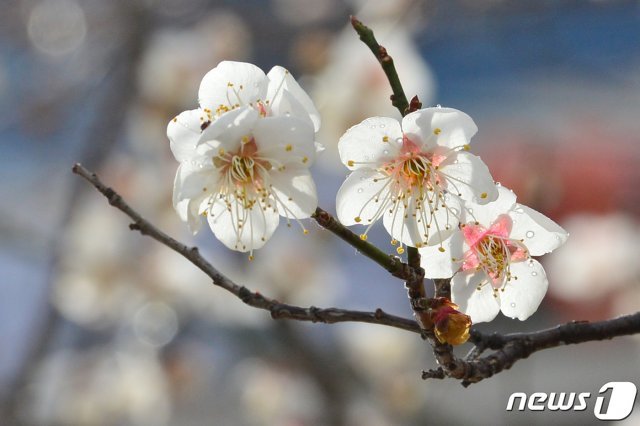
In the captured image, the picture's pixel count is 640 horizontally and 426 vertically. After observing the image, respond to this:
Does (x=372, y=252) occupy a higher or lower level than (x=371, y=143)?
lower

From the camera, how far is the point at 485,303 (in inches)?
26.7

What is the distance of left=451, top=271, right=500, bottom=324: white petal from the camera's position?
675 millimetres

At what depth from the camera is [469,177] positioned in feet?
2.08

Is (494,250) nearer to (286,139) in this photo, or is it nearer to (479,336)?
(479,336)

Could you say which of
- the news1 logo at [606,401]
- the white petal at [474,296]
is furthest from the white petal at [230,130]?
the news1 logo at [606,401]

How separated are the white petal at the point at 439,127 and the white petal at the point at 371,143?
15 mm

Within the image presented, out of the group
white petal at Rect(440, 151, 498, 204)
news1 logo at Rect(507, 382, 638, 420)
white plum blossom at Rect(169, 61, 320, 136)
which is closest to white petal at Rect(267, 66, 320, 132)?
white plum blossom at Rect(169, 61, 320, 136)

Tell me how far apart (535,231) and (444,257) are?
79mm

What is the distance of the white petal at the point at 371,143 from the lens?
0.65 metres

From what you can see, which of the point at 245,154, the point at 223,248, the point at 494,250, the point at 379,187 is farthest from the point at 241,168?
the point at 223,248

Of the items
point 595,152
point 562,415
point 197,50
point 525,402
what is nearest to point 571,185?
point 595,152

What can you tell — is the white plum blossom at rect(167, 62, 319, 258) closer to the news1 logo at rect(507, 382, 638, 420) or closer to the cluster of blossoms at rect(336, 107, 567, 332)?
the cluster of blossoms at rect(336, 107, 567, 332)

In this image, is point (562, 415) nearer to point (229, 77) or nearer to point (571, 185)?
point (571, 185)

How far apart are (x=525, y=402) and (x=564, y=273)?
1.67 meters
